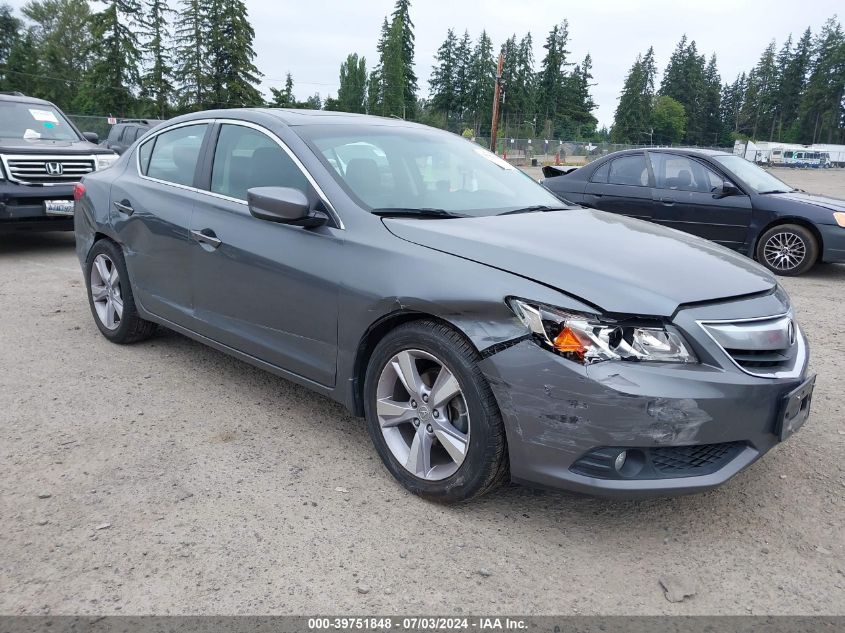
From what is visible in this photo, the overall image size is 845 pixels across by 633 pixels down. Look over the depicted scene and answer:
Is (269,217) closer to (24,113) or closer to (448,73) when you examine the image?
(24,113)

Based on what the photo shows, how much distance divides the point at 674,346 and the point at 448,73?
366 feet

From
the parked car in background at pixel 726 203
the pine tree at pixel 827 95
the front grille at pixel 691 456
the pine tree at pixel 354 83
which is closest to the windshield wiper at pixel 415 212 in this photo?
the front grille at pixel 691 456

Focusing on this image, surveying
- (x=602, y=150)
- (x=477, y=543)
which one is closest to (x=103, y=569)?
(x=477, y=543)

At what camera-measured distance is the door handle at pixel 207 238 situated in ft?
12.4

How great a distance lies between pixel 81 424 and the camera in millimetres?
3674

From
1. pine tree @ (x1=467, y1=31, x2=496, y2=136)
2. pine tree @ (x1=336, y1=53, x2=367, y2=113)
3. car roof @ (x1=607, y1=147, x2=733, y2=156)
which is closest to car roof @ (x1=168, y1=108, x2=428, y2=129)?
car roof @ (x1=607, y1=147, x2=733, y2=156)

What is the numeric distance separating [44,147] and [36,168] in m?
0.42

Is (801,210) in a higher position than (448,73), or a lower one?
lower

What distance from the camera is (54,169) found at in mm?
8375

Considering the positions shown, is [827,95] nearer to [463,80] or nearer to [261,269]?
[463,80]

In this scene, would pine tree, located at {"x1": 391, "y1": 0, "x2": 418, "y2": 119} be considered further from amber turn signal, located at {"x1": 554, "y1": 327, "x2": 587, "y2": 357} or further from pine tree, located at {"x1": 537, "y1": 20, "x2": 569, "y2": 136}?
amber turn signal, located at {"x1": 554, "y1": 327, "x2": 587, "y2": 357}

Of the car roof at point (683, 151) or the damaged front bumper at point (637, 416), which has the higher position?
the car roof at point (683, 151)

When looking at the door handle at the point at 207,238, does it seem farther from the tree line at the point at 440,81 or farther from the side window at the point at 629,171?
the tree line at the point at 440,81

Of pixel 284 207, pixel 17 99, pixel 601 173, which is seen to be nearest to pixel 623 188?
pixel 601 173
